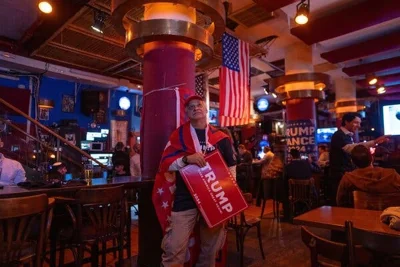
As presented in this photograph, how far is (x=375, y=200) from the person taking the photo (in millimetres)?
2537

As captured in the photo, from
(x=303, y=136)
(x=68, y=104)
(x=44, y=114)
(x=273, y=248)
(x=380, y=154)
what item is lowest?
(x=273, y=248)

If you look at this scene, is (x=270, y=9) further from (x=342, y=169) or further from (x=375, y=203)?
(x=375, y=203)

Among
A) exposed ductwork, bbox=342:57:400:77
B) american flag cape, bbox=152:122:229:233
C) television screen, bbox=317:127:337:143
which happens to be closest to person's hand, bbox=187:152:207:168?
american flag cape, bbox=152:122:229:233

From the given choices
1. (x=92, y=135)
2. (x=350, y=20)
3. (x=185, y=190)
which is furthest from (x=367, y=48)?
(x=92, y=135)

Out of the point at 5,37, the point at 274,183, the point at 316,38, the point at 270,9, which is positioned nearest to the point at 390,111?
the point at 316,38

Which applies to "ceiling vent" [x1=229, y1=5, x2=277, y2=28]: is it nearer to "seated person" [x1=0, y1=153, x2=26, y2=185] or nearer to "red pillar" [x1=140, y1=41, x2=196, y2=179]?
"red pillar" [x1=140, y1=41, x2=196, y2=179]

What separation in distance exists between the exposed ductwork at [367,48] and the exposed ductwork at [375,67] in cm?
168

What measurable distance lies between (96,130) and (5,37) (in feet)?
11.6

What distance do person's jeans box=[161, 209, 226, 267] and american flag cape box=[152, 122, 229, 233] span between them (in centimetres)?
17

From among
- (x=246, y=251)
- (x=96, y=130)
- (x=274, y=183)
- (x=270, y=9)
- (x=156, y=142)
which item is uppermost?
(x=270, y=9)

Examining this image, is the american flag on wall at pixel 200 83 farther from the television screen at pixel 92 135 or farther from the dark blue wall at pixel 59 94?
the television screen at pixel 92 135

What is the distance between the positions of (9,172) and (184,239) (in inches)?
105

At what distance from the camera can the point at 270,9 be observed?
15.3ft

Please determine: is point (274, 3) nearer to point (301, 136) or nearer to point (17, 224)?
point (301, 136)
